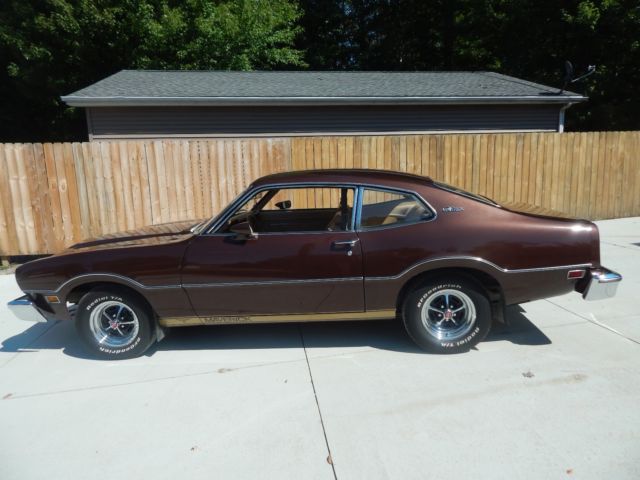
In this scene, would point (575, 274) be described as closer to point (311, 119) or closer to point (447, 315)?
point (447, 315)

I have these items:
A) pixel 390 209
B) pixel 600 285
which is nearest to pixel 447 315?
pixel 390 209

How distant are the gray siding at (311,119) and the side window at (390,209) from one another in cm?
705

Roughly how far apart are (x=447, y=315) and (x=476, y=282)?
1.23 feet

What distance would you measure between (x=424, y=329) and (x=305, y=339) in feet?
3.82

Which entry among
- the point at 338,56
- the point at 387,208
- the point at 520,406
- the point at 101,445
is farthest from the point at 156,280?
the point at 338,56

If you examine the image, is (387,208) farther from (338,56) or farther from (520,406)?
(338,56)

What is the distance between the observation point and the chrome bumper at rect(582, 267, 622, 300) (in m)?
3.81

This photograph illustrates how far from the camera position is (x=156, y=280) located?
A: 3.90 m

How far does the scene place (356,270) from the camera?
3871mm

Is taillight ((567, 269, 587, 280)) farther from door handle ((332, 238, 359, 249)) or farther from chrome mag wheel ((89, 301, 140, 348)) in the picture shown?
chrome mag wheel ((89, 301, 140, 348))

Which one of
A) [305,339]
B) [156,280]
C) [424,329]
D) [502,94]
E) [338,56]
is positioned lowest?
[305,339]

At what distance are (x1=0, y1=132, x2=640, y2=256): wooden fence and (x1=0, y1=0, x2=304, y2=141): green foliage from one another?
9.83m

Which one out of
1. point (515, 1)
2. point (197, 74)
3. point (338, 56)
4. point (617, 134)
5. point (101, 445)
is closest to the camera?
point (101, 445)

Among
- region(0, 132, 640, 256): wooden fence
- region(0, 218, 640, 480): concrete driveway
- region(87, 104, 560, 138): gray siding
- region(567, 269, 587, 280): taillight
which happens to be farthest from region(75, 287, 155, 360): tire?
region(87, 104, 560, 138): gray siding
